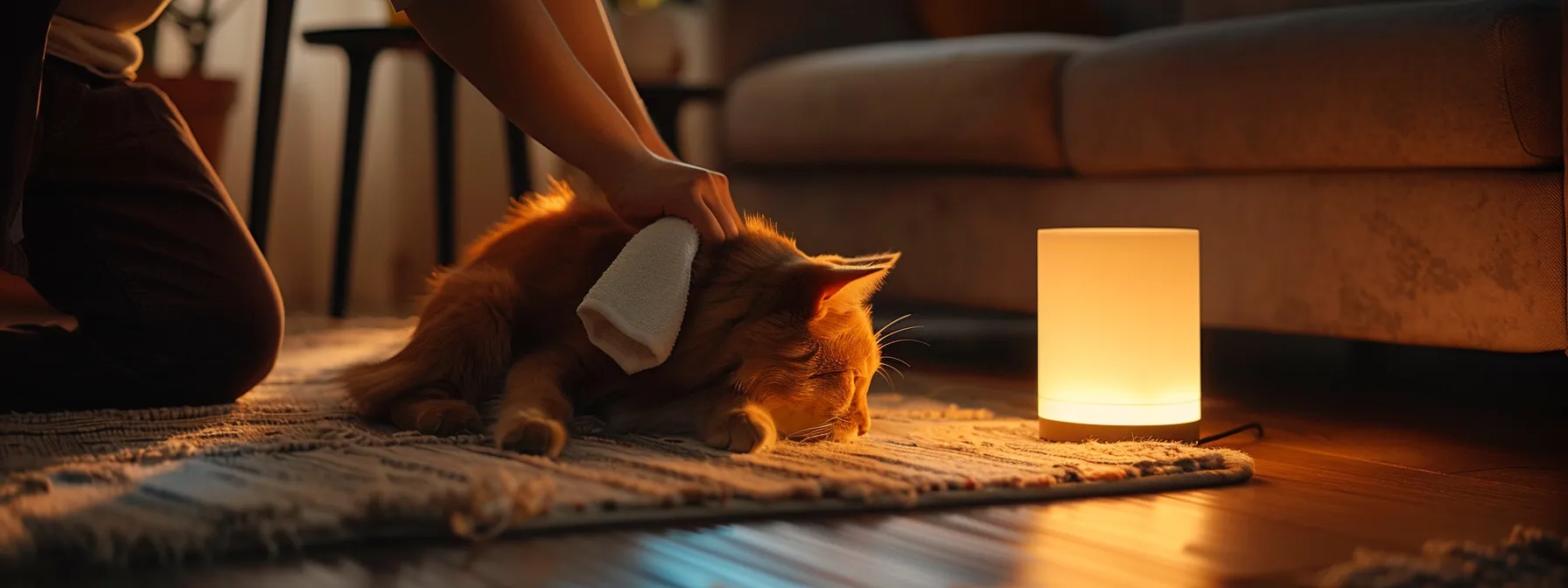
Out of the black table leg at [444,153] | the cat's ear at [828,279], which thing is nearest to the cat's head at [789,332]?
the cat's ear at [828,279]

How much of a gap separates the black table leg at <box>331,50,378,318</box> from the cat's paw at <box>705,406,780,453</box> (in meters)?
1.71

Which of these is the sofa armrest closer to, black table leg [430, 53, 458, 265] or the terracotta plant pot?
black table leg [430, 53, 458, 265]

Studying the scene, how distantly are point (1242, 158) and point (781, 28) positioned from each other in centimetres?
116

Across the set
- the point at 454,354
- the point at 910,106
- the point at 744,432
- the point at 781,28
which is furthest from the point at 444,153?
the point at 744,432

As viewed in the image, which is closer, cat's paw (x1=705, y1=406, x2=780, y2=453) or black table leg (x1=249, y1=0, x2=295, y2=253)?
cat's paw (x1=705, y1=406, x2=780, y2=453)

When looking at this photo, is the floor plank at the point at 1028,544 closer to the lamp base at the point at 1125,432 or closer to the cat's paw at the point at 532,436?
the lamp base at the point at 1125,432

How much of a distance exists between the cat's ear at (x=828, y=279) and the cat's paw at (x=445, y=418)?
1.08 ft

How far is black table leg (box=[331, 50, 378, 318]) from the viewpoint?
2805mm

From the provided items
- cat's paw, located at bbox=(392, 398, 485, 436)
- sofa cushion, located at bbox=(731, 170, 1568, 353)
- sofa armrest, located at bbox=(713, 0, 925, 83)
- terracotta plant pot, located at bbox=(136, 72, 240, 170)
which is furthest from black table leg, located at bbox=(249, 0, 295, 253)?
cat's paw, located at bbox=(392, 398, 485, 436)

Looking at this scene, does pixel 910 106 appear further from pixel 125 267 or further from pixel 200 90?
pixel 200 90

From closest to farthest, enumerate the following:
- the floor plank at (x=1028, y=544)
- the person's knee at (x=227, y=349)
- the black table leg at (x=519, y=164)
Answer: the floor plank at (x=1028, y=544) → the person's knee at (x=227, y=349) → the black table leg at (x=519, y=164)

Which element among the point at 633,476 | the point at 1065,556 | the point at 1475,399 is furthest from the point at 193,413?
the point at 1475,399

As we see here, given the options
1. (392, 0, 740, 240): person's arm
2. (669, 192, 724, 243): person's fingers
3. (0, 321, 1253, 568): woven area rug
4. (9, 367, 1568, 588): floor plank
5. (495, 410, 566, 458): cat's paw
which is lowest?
(9, 367, 1568, 588): floor plank

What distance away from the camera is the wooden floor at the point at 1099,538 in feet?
2.92
